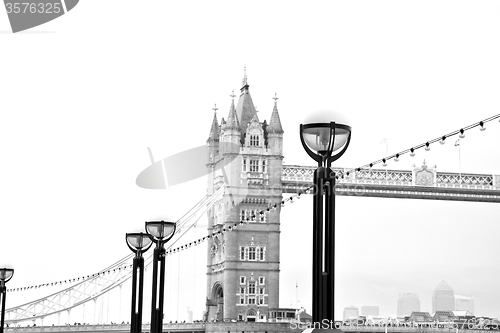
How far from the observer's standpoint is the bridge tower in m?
52.4

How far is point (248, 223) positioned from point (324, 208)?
1852 inches

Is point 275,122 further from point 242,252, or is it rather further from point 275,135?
point 242,252

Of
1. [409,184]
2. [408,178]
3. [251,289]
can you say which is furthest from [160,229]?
[408,178]

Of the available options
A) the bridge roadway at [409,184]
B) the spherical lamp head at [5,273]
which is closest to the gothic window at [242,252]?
the bridge roadway at [409,184]

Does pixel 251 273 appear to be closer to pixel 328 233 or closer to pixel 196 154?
pixel 196 154

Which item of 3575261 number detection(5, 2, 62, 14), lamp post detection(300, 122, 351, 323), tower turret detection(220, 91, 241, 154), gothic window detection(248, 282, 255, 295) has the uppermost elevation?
tower turret detection(220, 91, 241, 154)

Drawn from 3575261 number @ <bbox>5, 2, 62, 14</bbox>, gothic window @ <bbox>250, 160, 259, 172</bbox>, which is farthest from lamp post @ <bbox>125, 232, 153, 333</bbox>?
gothic window @ <bbox>250, 160, 259, 172</bbox>

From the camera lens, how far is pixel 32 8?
53.1 feet

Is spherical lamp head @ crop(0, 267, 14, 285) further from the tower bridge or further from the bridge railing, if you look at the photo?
the bridge railing

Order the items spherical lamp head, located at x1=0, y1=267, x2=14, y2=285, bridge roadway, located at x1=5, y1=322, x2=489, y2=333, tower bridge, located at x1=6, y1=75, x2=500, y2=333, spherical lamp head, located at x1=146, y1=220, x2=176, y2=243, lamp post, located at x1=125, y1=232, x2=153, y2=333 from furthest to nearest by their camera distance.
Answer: tower bridge, located at x1=6, y1=75, x2=500, y2=333 < bridge roadway, located at x1=5, y1=322, x2=489, y2=333 < spherical lamp head, located at x1=0, y1=267, x2=14, y2=285 < lamp post, located at x1=125, y1=232, x2=153, y2=333 < spherical lamp head, located at x1=146, y1=220, x2=176, y2=243

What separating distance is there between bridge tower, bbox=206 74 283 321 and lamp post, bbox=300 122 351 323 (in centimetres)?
4541

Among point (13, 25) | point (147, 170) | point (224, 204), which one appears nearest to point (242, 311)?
point (224, 204)

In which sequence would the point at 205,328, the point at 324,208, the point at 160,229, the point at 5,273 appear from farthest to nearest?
the point at 205,328 → the point at 5,273 → the point at 160,229 → the point at 324,208

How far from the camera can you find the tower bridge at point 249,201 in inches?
2051
